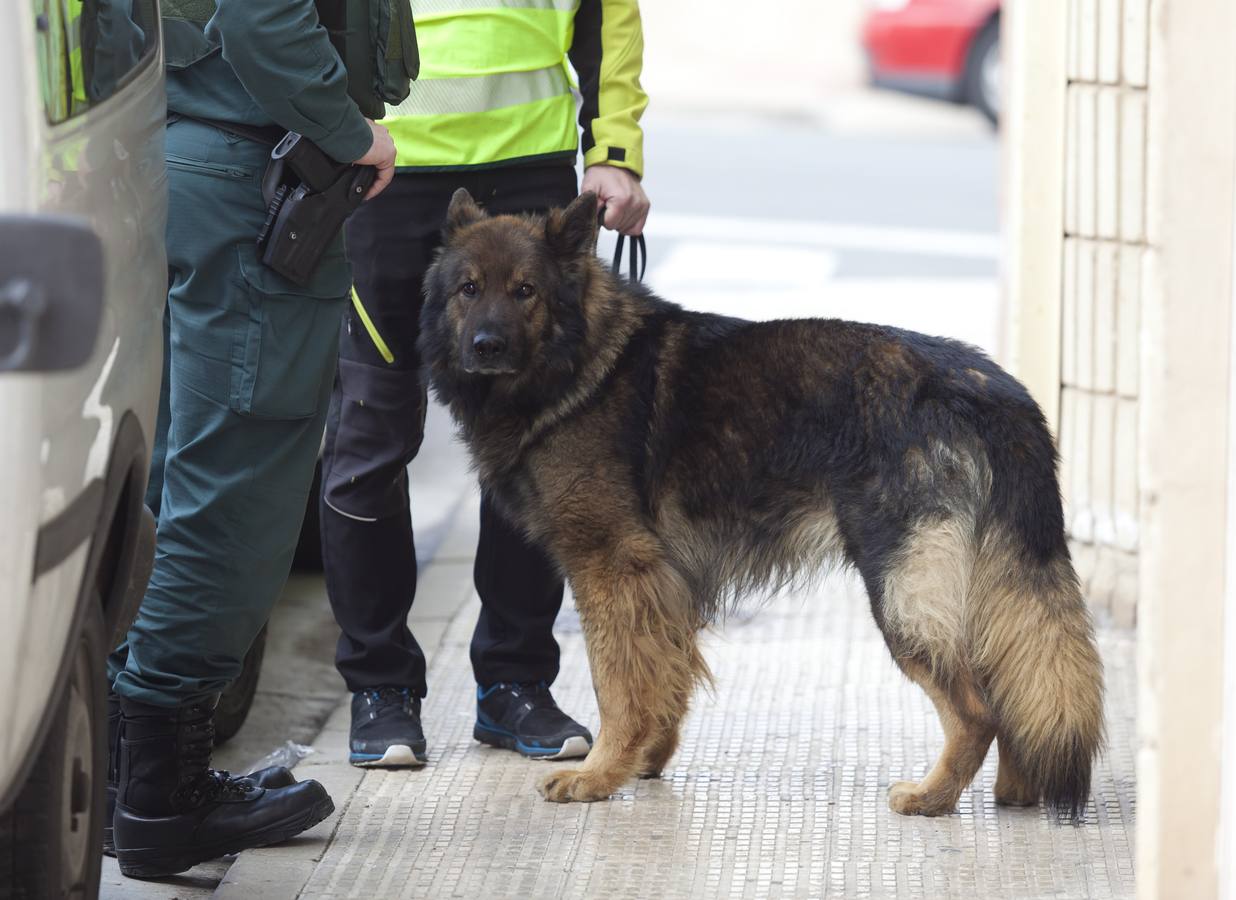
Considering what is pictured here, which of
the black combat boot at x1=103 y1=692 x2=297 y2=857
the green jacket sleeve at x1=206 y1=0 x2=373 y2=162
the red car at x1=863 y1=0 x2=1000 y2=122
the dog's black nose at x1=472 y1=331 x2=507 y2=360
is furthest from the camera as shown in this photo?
the red car at x1=863 y1=0 x2=1000 y2=122

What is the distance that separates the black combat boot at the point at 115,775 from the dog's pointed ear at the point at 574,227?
4.36 feet

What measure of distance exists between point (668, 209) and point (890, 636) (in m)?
9.20

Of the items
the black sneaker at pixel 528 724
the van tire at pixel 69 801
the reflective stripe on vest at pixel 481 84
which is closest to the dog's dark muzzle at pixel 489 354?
the reflective stripe on vest at pixel 481 84

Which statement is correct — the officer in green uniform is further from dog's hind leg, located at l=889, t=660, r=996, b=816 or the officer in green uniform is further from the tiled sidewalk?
dog's hind leg, located at l=889, t=660, r=996, b=816

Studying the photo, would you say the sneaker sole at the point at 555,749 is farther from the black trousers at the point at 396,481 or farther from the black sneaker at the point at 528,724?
the black trousers at the point at 396,481

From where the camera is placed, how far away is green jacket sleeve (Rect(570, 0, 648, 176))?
420cm

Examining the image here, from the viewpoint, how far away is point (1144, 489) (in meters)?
2.62

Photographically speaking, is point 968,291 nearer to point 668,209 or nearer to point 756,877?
point 668,209

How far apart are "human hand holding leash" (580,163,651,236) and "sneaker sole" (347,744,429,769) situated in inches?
52.8

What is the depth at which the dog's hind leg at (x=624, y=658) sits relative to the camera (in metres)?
3.93

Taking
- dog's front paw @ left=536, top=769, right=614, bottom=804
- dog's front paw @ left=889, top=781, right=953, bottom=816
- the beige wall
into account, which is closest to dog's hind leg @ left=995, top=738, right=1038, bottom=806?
dog's front paw @ left=889, top=781, right=953, bottom=816

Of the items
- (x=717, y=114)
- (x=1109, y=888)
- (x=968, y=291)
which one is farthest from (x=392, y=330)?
(x=717, y=114)

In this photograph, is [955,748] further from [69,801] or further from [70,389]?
[70,389]

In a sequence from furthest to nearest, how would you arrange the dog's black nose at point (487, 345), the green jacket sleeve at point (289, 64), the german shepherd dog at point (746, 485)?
the dog's black nose at point (487, 345) → the german shepherd dog at point (746, 485) → the green jacket sleeve at point (289, 64)
